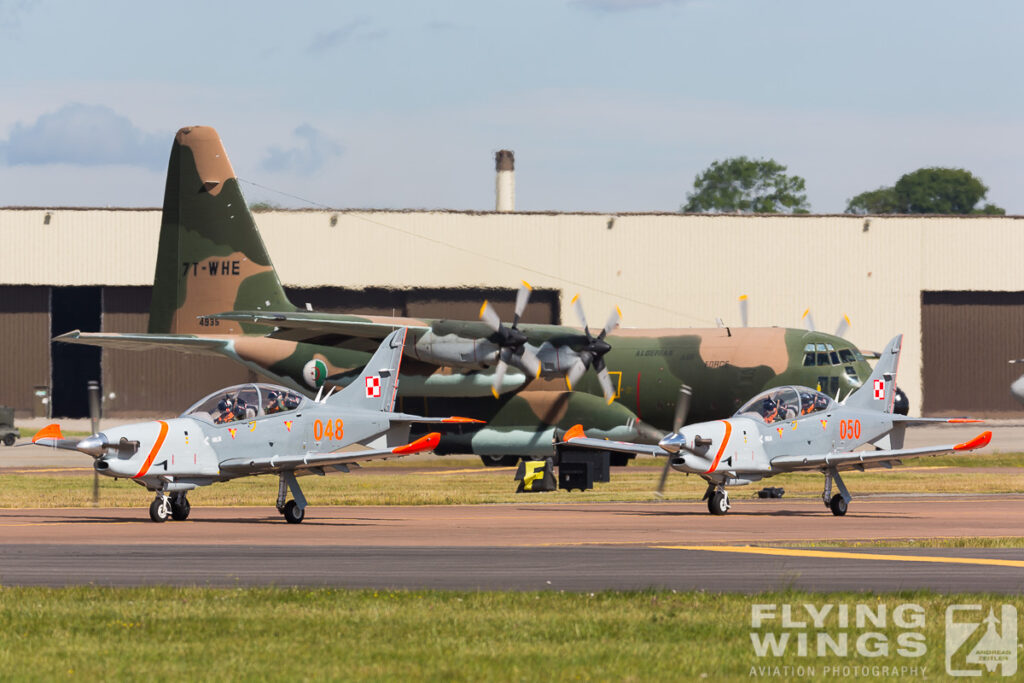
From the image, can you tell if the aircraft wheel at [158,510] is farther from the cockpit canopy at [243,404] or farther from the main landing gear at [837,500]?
the main landing gear at [837,500]

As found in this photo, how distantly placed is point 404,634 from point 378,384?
57.2 ft

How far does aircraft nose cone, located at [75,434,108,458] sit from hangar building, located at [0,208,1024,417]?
5478 centimetres

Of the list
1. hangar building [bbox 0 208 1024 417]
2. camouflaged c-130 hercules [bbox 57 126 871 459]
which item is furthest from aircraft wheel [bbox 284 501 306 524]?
hangar building [bbox 0 208 1024 417]

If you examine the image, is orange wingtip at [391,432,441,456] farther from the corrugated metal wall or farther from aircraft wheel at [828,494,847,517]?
the corrugated metal wall

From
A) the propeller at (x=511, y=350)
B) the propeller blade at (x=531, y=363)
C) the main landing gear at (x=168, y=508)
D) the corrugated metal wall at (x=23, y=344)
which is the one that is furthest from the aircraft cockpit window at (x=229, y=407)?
the corrugated metal wall at (x=23, y=344)

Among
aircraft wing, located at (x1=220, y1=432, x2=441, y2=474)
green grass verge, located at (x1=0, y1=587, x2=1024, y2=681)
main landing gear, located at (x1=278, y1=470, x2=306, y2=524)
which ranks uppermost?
aircraft wing, located at (x1=220, y1=432, x2=441, y2=474)

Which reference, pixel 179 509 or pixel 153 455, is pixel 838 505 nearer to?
pixel 179 509

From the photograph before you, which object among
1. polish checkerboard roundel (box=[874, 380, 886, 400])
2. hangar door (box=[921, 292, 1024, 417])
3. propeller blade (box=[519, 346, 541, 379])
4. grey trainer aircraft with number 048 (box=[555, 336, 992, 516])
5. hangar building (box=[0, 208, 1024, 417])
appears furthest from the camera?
hangar door (box=[921, 292, 1024, 417])

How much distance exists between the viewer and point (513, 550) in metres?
22.5

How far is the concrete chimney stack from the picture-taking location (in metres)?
90.8

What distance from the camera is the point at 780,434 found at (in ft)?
103

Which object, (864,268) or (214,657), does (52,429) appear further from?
(864,268)

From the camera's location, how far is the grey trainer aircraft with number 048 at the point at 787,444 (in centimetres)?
3008

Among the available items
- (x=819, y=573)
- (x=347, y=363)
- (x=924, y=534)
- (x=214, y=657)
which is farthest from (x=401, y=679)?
(x=347, y=363)
